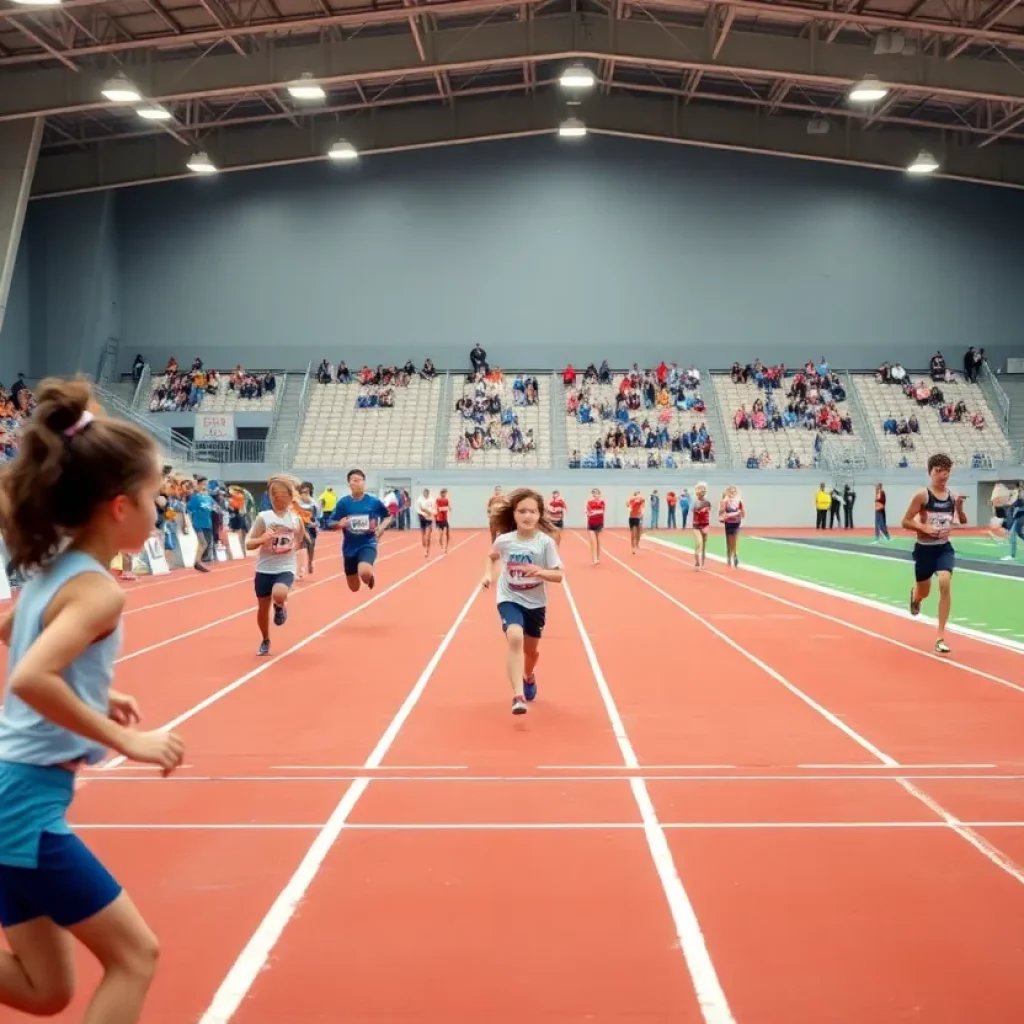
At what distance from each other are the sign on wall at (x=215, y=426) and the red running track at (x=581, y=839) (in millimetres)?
A: 36663

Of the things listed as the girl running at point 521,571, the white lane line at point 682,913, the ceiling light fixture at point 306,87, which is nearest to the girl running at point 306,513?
the girl running at point 521,571

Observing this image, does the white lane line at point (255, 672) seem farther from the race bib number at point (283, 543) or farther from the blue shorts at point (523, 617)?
the blue shorts at point (523, 617)

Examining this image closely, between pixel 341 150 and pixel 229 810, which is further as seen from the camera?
pixel 341 150

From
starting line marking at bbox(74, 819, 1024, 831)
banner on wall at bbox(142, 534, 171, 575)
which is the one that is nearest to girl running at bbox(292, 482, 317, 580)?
banner on wall at bbox(142, 534, 171, 575)

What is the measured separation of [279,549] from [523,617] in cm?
423

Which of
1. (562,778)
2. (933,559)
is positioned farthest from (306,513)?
(562,778)

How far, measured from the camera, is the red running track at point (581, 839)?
4.36 metres

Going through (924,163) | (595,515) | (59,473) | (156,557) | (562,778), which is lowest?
(156,557)

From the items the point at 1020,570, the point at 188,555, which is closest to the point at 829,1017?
the point at 1020,570

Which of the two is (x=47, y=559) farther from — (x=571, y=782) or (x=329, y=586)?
(x=329, y=586)

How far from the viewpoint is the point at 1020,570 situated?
25141 millimetres

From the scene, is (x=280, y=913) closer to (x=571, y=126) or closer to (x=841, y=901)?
(x=841, y=901)

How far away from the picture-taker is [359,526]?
16.2 m

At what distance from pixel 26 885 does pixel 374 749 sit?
5735 millimetres
